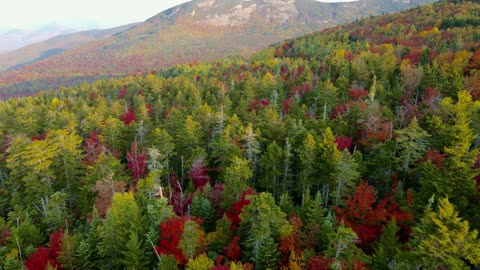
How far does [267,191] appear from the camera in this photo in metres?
42.2

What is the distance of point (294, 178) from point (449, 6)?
143m

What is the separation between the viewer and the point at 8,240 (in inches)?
1492

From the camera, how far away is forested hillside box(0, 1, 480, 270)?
29.4 metres

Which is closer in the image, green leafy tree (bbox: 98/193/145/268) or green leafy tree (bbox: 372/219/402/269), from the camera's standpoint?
green leafy tree (bbox: 372/219/402/269)

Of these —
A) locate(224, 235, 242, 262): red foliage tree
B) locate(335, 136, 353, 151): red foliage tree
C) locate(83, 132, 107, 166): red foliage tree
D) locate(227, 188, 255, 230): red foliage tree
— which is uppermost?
locate(335, 136, 353, 151): red foliage tree

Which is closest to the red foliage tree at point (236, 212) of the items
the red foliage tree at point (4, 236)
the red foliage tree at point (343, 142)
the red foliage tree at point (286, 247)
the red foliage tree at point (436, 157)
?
the red foliage tree at point (286, 247)

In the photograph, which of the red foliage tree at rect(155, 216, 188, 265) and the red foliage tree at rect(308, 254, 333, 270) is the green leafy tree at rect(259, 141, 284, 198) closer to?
the red foliage tree at rect(155, 216, 188, 265)

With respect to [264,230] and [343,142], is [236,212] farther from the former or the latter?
[343,142]

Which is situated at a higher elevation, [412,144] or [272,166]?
[412,144]

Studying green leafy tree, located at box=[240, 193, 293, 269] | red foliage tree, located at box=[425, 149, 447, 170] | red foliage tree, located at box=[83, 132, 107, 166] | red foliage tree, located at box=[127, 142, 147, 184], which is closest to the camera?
green leafy tree, located at box=[240, 193, 293, 269]

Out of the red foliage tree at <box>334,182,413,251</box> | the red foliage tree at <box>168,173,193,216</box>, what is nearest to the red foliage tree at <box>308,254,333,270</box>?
the red foliage tree at <box>334,182,413,251</box>

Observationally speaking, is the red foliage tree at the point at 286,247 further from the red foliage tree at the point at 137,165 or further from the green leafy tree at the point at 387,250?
the red foliage tree at the point at 137,165

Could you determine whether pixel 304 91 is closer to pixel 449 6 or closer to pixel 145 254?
pixel 145 254

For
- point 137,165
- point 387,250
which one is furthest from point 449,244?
point 137,165
